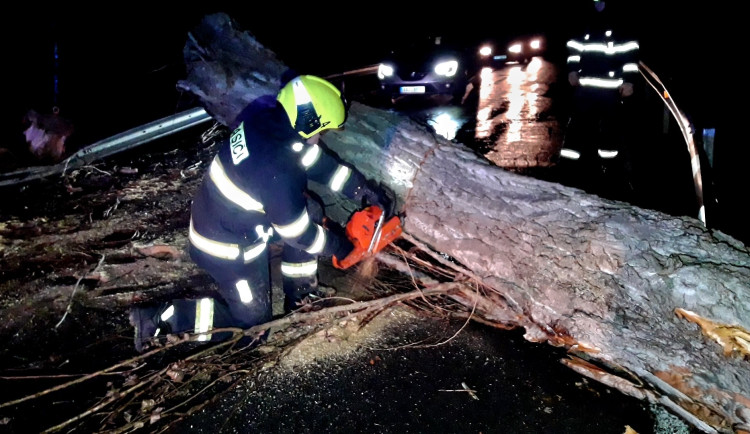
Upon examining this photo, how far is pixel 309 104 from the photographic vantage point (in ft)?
8.16

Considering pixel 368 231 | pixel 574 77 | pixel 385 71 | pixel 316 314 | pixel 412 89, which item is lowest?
pixel 316 314

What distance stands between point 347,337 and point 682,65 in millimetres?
8827

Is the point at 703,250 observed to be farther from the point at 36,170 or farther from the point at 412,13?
the point at 412,13

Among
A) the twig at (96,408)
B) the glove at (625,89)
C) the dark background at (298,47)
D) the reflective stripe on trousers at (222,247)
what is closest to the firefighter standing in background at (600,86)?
the glove at (625,89)

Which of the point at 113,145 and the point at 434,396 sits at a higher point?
the point at 113,145

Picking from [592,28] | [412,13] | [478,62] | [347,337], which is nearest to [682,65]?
[478,62]

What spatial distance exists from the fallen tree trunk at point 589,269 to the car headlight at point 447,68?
11.9ft

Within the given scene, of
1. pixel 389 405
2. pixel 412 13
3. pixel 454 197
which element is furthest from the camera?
pixel 412 13

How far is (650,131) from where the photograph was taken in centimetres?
543

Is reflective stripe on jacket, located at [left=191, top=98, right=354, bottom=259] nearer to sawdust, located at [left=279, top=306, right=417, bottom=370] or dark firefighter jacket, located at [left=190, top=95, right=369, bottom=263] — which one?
dark firefighter jacket, located at [left=190, top=95, right=369, bottom=263]

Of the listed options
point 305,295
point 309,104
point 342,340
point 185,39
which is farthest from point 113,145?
point 185,39

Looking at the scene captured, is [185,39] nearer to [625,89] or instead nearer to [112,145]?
[112,145]

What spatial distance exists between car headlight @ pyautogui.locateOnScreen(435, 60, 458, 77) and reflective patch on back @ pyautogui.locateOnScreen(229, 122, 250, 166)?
4761 millimetres

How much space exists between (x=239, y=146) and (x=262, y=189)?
0.28m
